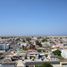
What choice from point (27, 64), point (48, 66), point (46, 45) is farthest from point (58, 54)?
point (46, 45)

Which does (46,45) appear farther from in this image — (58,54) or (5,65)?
(5,65)

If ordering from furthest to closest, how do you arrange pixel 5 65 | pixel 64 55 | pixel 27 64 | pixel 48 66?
1. pixel 64 55
2. pixel 27 64
3. pixel 5 65
4. pixel 48 66

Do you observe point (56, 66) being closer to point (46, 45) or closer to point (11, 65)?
point (11, 65)

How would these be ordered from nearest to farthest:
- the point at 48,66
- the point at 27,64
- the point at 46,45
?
the point at 48,66
the point at 27,64
the point at 46,45

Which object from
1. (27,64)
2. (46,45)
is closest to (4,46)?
(46,45)

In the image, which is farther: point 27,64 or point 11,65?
point 27,64

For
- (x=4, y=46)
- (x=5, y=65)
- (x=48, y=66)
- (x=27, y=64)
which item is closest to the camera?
(x=48, y=66)

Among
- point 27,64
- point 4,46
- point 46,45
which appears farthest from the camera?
point 46,45

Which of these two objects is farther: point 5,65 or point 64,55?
point 64,55
